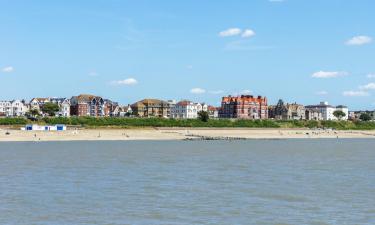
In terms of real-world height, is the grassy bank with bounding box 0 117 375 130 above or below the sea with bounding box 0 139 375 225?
above

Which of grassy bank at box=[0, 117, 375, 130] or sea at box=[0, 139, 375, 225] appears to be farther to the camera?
grassy bank at box=[0, 117, 375, 130]

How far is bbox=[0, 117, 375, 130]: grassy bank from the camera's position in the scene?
13999 cm

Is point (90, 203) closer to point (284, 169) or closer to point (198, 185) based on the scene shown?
point (198, 185)

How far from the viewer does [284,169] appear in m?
47.9

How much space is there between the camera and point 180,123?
504 feet

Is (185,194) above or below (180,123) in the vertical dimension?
below

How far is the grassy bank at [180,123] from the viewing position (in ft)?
459

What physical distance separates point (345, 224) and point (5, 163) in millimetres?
35632

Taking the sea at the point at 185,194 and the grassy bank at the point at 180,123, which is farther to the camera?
the grassy bank at the point at 180,123

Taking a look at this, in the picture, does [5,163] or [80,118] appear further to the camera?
[80,118]

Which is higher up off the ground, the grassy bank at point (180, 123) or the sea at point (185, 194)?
the grassy bank at point (180, 123)

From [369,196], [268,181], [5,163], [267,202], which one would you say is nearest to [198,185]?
[268,181]

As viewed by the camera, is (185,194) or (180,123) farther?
(180,123)

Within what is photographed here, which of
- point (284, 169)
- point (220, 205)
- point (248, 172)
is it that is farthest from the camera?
point (284, 169)
